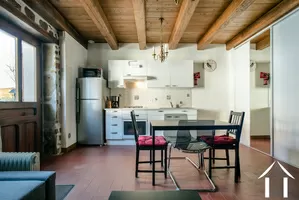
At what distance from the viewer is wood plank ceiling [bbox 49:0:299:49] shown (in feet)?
11.0

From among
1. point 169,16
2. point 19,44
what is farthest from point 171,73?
point 19,44

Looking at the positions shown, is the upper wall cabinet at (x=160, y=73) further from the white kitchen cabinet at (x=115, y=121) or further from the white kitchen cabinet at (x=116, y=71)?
the white kitchen cabinet at (x=115, y=121)

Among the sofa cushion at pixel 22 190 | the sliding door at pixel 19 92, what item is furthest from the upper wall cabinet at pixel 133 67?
the sofa cushion at pixel 22 190

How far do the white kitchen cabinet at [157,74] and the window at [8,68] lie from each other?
3071 millimetres

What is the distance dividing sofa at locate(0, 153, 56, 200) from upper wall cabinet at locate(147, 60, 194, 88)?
3933 millimetres

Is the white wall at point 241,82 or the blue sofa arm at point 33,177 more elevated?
the white wall at point 241,82

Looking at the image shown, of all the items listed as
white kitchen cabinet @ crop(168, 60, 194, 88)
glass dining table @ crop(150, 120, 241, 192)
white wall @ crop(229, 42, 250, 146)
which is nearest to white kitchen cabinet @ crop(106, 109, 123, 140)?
white kitchen cabinet @ crop(168, 60, 194, 88)

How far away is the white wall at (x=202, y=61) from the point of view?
575 cm

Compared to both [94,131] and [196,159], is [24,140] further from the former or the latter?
[196,159]

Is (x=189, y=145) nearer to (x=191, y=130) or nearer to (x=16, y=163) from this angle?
(x=191, y=130)

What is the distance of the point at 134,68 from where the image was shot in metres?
5.38

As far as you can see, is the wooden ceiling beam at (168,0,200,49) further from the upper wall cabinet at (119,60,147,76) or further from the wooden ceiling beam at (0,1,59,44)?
the wooden ceiling beam at (0,1,59,44)

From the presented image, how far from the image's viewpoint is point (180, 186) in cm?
260

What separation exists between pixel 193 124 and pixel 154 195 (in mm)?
1268
